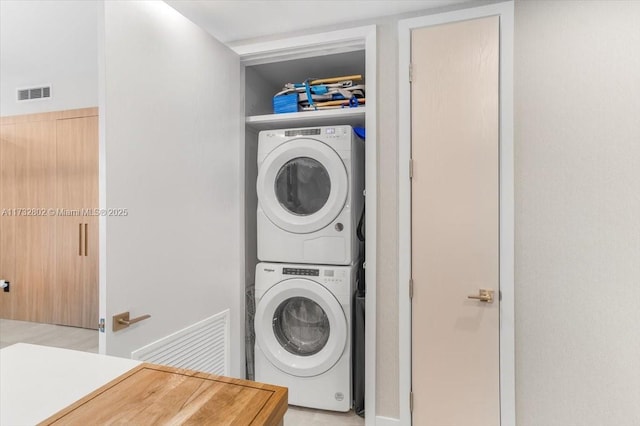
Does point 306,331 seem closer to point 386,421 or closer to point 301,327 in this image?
point 301,327

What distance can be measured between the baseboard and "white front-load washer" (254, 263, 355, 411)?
250mm

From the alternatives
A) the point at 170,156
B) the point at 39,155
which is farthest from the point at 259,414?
the point at 39,155

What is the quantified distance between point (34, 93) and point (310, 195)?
319 centimetres

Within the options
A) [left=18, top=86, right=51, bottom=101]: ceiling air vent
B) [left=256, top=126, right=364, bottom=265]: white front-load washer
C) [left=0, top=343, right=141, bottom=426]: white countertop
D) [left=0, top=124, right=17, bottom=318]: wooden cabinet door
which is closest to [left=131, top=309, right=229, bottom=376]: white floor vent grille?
[left=256, top=126, right=364, bottom=265]: white front-load washer

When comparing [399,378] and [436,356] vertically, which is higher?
[436,356]

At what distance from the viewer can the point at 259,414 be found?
2.05 ft

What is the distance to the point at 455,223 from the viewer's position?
1876 mm

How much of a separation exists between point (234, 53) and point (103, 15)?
0.94m

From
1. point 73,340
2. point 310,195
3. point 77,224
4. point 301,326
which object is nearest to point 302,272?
point 301,326

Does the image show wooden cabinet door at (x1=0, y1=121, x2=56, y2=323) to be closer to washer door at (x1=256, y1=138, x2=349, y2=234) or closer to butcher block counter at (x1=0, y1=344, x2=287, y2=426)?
washer door at (x1=256, y1=138, x2=349, y2=234)

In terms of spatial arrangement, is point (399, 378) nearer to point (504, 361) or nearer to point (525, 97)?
point (504, 361)

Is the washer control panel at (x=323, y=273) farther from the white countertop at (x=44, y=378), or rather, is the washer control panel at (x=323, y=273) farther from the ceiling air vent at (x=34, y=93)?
the ceiling air vent at (x=34, y=93)

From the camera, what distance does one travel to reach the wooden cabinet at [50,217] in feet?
10.8

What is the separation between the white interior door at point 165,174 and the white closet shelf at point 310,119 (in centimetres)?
25
